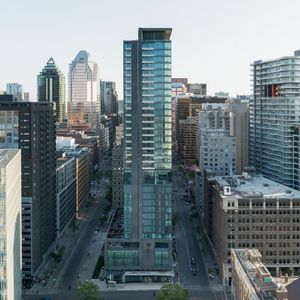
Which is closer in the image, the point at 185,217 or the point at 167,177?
the point at 167,177

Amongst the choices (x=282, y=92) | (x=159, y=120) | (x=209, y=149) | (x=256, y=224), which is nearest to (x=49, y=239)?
(x=159, y=120)

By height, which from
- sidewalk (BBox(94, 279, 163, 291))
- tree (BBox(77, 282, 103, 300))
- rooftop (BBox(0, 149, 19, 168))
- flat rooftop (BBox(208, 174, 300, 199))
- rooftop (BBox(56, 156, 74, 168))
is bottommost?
sidewalk (BBox(94, 279, 163, 291))

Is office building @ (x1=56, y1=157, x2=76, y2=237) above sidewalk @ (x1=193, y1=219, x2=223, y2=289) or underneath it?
above

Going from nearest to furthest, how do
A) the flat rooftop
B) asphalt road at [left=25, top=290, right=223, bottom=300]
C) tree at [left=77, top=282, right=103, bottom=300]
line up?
tree at [left=77, top=282, right=103, bottom=300]
asphalt road at [left=25, top=290, right=223, bottom=300]
the flat rooftop

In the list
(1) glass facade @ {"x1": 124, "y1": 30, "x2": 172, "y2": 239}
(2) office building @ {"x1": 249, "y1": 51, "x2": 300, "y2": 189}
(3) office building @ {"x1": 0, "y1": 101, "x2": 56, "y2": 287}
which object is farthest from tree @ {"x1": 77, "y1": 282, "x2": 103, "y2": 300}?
(2) office building @ {"x1": 249, "y1": 51, "x2": 300, "y2": 189}

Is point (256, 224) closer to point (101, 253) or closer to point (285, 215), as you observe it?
point (285, 215)

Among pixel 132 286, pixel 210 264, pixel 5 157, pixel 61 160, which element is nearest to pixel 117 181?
pixel 61 160

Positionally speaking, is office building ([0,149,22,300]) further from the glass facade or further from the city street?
the city street

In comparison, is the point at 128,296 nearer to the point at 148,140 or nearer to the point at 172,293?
the point at 172,293
